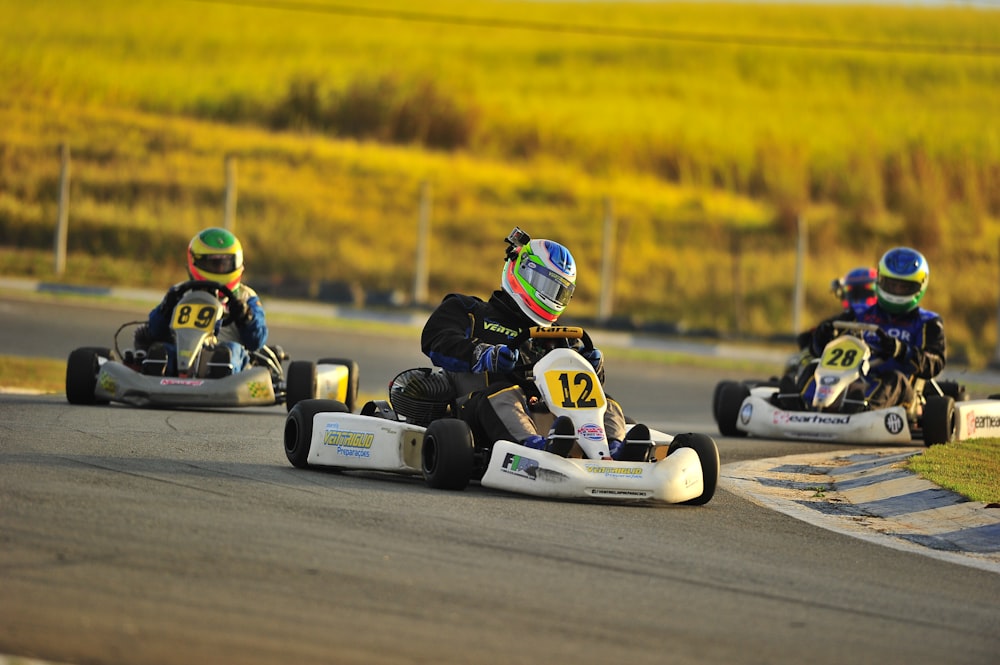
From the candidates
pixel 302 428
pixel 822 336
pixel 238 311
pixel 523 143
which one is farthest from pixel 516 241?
pixel 523 143

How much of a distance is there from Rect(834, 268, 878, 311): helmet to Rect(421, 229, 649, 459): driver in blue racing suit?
7.55 metres

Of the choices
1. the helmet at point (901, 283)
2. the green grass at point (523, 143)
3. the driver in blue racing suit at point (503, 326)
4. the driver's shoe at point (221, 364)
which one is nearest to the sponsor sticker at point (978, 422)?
the helmet at point (901, 283)

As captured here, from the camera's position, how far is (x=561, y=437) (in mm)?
8617

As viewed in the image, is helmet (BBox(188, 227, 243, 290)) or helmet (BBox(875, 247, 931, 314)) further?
helmet (BBox(875, 247, 931, 314))

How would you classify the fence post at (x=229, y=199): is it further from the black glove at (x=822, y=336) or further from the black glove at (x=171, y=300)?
the black glove at (x=822, y=336)

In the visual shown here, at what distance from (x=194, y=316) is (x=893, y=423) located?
5.59 meters

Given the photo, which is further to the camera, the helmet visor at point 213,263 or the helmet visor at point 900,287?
the helmet visor at point 900,287

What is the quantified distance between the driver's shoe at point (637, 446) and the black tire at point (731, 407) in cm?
635

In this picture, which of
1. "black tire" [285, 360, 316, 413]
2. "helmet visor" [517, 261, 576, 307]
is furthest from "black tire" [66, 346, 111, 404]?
"helmet visor" [517, 261, 576, 307]

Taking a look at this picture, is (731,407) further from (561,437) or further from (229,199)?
(229,199)

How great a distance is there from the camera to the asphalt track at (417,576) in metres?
5.16

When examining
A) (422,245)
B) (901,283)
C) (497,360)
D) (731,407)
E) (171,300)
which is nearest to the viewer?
(497,360)

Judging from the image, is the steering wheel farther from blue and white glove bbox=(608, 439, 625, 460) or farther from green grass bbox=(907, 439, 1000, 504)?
green grass bbox=(907, 439, 1000, 504)

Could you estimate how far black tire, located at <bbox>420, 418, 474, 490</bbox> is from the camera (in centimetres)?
856
